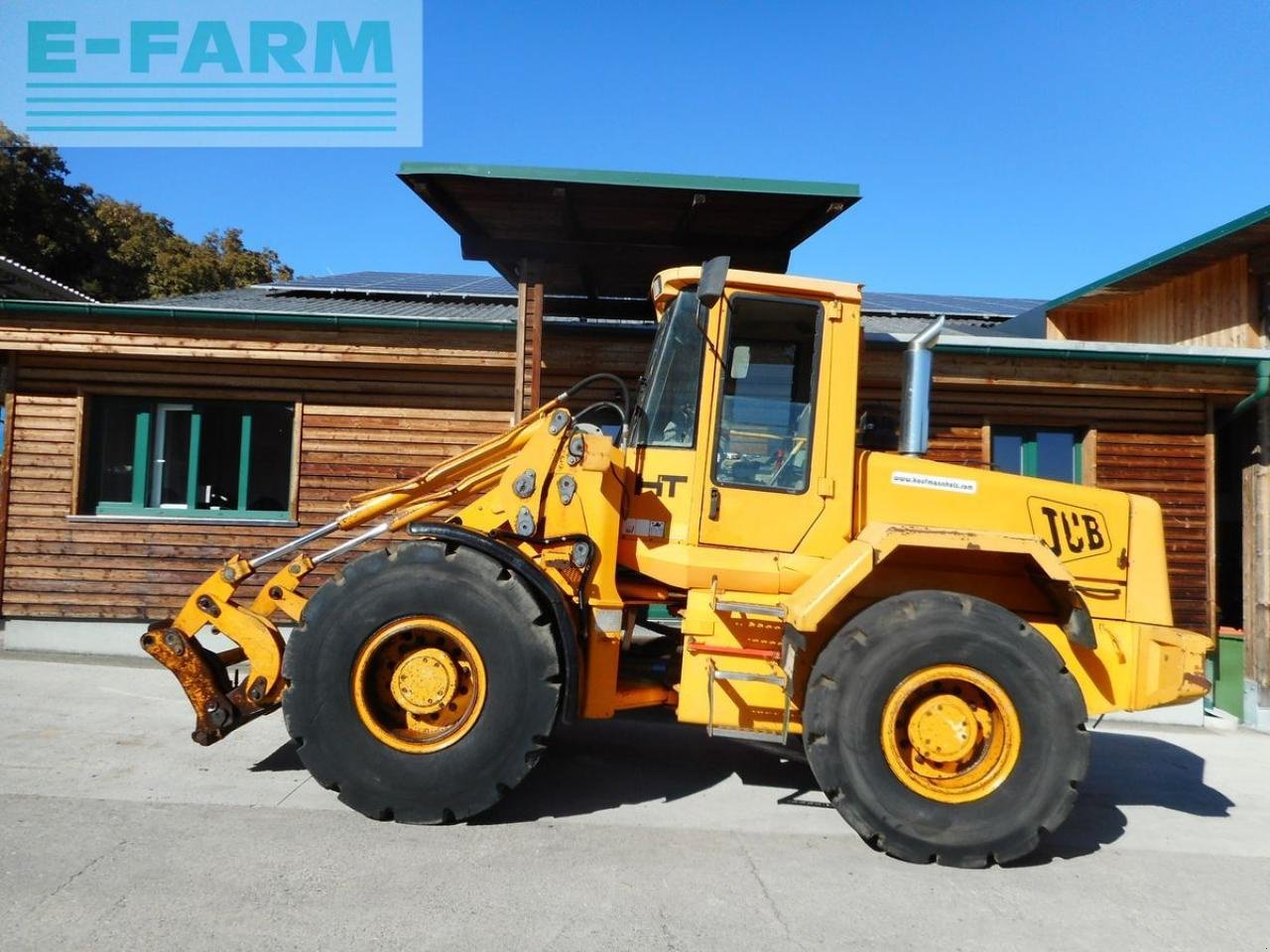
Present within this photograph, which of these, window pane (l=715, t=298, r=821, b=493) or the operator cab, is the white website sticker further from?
window pane (l=715, t=298, r=821, b=493)

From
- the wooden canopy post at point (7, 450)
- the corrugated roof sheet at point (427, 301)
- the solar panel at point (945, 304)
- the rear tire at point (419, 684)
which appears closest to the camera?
the rear tire at point (419, 684)

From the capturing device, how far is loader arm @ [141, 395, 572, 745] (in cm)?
457

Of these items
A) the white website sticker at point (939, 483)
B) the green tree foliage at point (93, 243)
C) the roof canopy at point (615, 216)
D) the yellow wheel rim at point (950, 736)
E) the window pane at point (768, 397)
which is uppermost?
the green tree foliage at point (93, 243)

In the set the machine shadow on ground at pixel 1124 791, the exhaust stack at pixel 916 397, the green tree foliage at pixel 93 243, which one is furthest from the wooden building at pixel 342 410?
the green tree foliage at pixel 93 243

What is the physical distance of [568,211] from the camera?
730 centimetres

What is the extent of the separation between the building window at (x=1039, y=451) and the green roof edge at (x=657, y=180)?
3.44m

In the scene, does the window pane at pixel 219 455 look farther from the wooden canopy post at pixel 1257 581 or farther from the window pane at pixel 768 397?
the wooden canopy post at pixel 1257 581

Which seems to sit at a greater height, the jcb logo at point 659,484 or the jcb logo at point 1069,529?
the jcb logo at point 659,484

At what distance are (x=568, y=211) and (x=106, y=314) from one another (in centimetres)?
466

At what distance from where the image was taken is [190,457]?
8.66m

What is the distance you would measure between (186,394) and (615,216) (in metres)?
4.81

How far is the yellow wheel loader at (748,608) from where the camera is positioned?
4.14m

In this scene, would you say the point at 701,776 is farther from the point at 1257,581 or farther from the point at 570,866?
the point at 1257,581

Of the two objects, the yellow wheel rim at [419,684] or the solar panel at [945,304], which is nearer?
the yellow wheel rim at [419,684]
